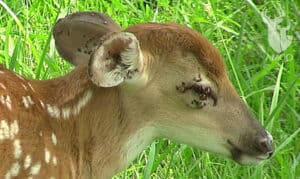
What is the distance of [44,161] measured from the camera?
15.0 feet

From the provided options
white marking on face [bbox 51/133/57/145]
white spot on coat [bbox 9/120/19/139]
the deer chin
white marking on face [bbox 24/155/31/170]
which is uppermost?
white spot on coat [bbox 9/120/19/139]

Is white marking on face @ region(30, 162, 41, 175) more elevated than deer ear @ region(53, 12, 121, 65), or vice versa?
deer ear @ region(53, 12, 121, 65)

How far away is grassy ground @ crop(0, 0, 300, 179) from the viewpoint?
5918 millimetres

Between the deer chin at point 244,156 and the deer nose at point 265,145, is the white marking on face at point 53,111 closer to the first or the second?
the deer chin at point 244,156

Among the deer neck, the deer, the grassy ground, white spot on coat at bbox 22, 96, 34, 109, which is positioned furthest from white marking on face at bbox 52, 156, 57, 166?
the grassy ground

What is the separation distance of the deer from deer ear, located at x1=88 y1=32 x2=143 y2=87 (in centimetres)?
2

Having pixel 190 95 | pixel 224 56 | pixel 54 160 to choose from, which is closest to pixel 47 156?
pixel 54 160

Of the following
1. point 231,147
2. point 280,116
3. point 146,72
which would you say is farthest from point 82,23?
point 280,116

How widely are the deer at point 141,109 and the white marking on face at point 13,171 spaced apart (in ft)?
0.38

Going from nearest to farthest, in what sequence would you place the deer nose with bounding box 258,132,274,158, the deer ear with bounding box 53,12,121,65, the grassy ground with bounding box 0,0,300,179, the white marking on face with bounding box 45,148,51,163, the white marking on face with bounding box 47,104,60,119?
the white marking on face with bounding box 45,148,51,163
the white marking on face with bounding box 47,104,60,119
the deer nose with bounding box 258,132,274,158
the deer ear with bounding box 53,12,121,65
the grassy ground with bounding box 0,0,300,179

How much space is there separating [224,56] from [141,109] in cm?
209

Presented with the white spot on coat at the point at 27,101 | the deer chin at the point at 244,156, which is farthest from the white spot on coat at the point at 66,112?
the deer chin at the point at 244,156

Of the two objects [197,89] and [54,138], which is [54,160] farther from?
[197,89]

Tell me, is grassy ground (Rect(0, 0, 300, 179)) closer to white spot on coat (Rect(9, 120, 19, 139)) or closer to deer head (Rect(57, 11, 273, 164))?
deer head (Rect(57, 11, 273, 164))
